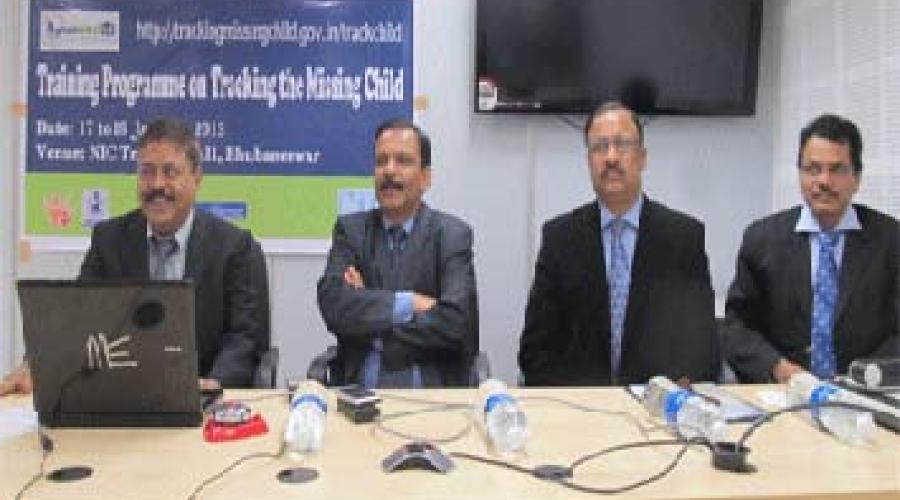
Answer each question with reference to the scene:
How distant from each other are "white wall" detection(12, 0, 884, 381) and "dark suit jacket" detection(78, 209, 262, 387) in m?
0.94

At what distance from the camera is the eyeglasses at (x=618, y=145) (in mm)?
2588

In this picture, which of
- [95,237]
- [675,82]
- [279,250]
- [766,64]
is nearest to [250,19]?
[279,250]

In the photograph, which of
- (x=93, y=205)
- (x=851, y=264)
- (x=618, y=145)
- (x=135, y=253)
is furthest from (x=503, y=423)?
(x=93, y=205)

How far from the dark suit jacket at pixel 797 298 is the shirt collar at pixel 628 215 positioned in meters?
0.40

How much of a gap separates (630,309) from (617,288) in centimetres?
9

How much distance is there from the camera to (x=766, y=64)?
3516mm

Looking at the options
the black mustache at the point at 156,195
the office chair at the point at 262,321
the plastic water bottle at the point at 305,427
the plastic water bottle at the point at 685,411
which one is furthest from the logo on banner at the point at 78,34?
the plastic water bottle at the point at 685,411

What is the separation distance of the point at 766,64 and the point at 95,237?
109 inches

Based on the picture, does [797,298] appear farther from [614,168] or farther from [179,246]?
[179,246]

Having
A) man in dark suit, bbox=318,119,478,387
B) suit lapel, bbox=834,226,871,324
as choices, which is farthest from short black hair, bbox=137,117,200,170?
suit lapel, bbox=834,226,871,324

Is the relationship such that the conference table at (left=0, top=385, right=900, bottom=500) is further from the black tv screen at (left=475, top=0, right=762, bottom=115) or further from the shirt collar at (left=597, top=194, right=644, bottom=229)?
the black tv screen at (left=475, top=0, right=762, bottom=115)

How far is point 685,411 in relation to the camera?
1.53 meters

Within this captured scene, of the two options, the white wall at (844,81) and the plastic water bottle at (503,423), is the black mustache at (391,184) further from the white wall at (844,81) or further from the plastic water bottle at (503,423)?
the white wall at (844,81)

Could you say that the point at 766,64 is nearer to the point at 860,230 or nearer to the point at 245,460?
the point at 860,230
